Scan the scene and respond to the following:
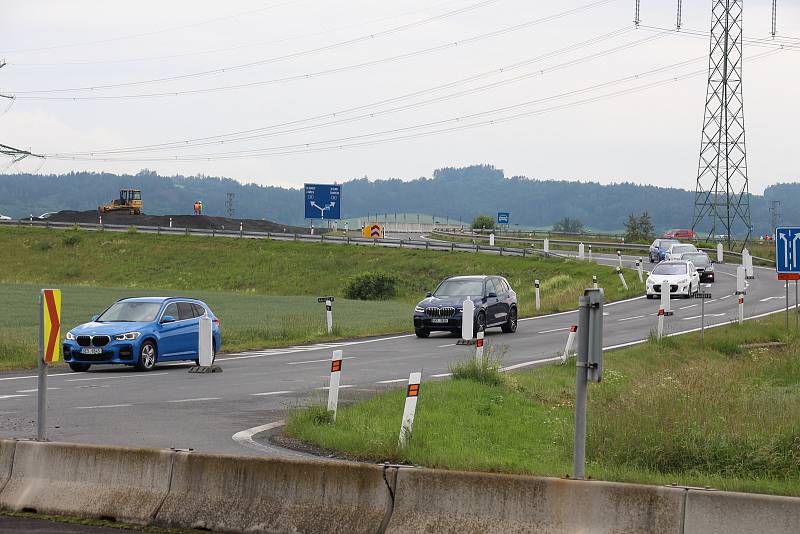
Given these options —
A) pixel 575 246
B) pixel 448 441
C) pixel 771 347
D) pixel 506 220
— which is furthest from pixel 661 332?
pixel 506 220

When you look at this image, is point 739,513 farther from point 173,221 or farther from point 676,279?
point 173,221

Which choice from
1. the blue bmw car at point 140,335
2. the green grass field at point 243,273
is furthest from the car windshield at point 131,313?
the green grass field at point 243,273

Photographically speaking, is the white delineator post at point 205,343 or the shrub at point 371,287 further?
the shrub at point 371,287

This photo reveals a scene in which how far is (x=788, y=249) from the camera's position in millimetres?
27844

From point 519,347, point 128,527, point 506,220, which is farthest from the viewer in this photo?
point 506,220

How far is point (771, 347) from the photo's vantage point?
31938 millimetres

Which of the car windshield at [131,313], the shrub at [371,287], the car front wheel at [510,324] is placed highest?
the car windshield at [131,313]

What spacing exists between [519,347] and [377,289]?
125 ft

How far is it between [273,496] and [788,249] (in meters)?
21.2

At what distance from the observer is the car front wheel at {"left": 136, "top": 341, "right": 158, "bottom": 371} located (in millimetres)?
24792

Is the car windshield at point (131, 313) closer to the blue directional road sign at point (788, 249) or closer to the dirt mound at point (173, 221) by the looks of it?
the blue directional road sign at point (788, 249)

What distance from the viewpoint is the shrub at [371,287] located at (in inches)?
2731

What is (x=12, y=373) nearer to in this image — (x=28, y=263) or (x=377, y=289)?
(x=377, y=289)

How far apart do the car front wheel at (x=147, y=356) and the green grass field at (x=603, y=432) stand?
24.5ft
